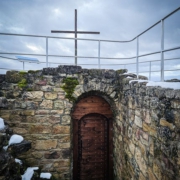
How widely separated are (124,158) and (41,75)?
10.2ft

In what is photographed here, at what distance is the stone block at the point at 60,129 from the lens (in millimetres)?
4047

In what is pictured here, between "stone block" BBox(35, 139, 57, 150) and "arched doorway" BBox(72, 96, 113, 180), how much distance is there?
718 millimetres

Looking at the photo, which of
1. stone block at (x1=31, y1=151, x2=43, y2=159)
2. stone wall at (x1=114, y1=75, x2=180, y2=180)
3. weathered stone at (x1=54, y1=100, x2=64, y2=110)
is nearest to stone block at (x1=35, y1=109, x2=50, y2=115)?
weathered stone at (x1=54, y1=100, x2=64, y2=110)

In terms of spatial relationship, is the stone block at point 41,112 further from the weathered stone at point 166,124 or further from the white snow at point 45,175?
the weathered stone at point 166,124

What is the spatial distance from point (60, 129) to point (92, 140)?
3.85 ft

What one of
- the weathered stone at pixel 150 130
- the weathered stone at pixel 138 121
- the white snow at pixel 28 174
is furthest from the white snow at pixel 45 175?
the weathered stone at pixel 150 130

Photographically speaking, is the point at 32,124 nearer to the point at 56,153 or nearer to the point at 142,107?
the point at 56,153

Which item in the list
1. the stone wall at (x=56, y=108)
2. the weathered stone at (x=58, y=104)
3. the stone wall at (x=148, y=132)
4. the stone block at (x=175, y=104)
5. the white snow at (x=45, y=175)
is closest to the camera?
the stone block at (x=175, y=104)

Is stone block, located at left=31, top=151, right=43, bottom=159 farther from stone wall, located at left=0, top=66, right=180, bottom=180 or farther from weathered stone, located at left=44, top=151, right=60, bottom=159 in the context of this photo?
weathered stone, located at left=44, top=151, right=60, bottom=159

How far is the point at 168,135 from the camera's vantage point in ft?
6.51

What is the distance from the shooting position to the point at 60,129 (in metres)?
4.06

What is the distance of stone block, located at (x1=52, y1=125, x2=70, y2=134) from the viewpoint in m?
4.05

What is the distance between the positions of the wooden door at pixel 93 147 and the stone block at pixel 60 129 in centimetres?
60

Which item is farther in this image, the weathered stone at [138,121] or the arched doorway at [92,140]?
the arched doorway at [92,140]
